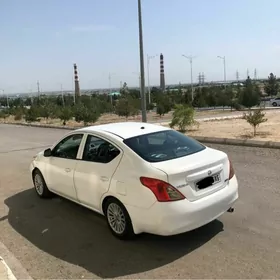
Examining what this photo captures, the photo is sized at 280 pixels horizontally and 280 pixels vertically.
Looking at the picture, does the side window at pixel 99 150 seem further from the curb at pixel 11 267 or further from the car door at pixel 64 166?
the curb at pixel 11 267

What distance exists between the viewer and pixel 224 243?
4.06m

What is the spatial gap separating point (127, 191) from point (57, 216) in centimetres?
181

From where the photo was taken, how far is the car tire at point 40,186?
6.16 metres

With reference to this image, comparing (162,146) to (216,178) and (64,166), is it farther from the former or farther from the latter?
(64,166)

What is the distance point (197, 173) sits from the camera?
3996mm

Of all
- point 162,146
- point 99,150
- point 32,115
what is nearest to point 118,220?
point 99,150

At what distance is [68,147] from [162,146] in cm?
169

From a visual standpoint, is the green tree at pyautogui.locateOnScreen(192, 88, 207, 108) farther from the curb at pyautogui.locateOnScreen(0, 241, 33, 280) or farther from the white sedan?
the curb at pyautogui.locateOnScreen(0, 241, 33, 280)

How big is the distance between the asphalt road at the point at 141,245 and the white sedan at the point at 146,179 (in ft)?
0.94

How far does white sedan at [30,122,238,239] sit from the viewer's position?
3.79 m

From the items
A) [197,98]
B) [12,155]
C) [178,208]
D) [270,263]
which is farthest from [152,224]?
[197,98]

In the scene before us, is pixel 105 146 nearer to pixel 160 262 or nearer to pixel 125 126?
pixel 125 126

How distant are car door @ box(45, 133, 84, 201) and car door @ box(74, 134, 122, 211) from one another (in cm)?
20

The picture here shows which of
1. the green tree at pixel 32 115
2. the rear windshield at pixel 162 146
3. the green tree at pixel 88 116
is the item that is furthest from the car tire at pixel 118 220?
the green tree at pixel 32 115
